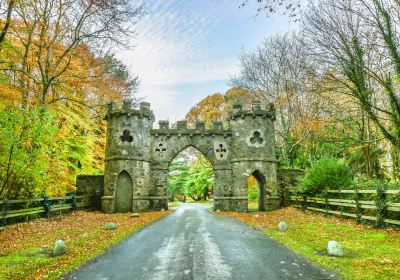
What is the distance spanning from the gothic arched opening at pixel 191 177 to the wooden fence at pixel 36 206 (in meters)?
19.4

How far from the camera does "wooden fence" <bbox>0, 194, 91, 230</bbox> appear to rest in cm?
1227

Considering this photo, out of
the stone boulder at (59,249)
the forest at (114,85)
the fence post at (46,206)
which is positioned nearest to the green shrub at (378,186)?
the forest at (114,85)

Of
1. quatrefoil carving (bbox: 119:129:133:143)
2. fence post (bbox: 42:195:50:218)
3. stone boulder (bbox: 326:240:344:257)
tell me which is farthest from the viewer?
quatrefoil carving (bbox: 119:129:133:143)

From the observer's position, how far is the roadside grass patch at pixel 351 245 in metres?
6.60

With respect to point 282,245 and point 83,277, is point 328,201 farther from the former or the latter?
point 83,277

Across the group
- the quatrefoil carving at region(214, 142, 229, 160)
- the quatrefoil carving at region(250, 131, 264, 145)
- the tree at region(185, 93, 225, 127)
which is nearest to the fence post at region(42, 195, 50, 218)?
the quatrefoil carving at region(214, 142, 229, 160)

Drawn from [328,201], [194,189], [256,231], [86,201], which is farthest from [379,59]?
[194,189]

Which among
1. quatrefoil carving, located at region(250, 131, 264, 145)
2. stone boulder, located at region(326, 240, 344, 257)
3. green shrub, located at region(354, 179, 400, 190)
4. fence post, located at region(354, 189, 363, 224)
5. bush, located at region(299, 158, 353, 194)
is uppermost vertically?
quatrefoil carving, located at region(250, 131, 264, 145)

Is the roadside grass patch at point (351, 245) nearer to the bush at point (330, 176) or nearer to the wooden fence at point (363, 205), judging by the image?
the wooden fence at point (363, 205)

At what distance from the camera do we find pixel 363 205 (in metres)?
12.8

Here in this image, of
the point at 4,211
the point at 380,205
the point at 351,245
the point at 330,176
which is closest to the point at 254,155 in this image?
the point at 330,176

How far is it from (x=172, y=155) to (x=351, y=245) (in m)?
16.2

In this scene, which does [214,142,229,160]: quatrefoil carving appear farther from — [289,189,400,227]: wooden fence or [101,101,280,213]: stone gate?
[289,189,400,227]: wooden fence

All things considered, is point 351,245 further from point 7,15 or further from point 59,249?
point 7,15
